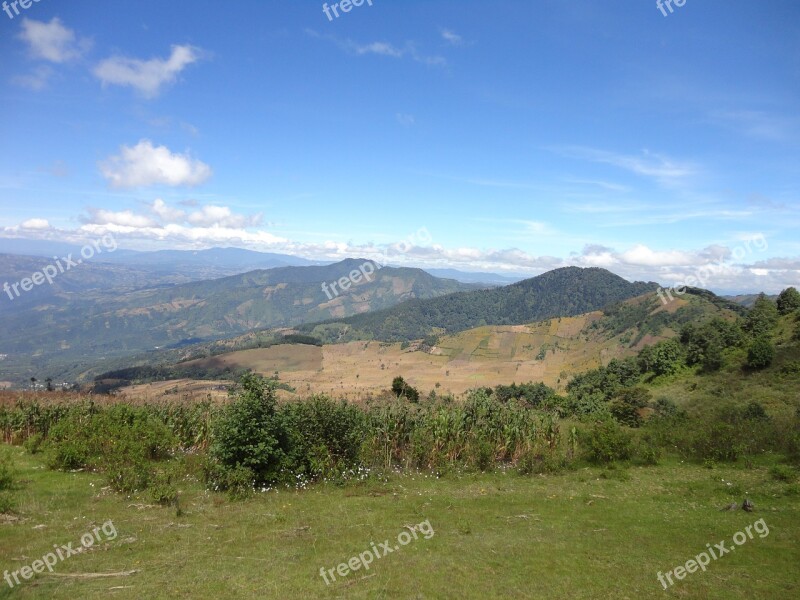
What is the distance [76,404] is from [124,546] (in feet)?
58.6

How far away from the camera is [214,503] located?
44.7 ft

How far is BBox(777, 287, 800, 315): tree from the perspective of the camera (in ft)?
154

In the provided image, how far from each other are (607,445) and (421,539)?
36.5 feet

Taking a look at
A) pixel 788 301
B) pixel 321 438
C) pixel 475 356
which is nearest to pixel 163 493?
pixel 321 438

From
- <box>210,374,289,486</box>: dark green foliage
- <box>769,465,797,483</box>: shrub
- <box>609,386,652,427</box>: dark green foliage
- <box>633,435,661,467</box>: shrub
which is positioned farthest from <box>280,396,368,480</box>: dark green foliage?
<box>609,386,652,427</box>: dark green foliage

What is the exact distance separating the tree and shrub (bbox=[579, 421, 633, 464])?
135 feet

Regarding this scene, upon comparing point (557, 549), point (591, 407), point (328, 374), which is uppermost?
point (557, 549)

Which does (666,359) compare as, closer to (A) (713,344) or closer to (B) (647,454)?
(A) (713,344)

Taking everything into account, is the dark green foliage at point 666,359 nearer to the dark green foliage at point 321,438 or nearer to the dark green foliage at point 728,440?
the dark green foliage at point 728,440

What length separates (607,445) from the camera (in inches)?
728

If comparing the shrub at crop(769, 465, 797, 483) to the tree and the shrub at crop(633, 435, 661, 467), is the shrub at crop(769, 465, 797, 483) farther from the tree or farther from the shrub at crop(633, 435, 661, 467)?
the tree

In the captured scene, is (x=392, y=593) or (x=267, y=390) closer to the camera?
(x=392, y=593)

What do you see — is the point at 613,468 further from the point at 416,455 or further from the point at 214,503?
the point at 214,503

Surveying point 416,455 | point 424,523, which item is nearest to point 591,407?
point 416,455
